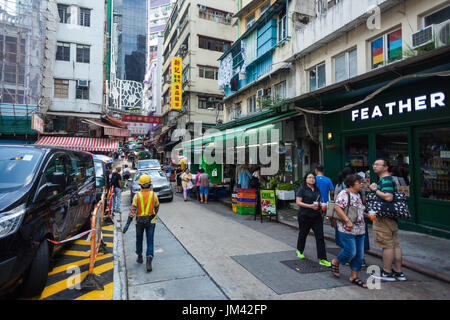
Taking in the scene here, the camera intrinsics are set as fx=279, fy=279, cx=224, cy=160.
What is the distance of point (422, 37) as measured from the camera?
7.60 meters

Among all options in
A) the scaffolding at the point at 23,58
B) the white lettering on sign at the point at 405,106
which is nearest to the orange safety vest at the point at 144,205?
the white lettering on sign at the point at 405,106

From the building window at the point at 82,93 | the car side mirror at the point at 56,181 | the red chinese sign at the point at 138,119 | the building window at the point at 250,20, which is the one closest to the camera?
the car side mirror at the point at 56,181

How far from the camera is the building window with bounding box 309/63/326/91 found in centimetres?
1191

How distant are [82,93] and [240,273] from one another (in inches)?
985

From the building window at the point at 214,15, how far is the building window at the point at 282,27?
17.0 m

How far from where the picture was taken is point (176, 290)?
4.27 m

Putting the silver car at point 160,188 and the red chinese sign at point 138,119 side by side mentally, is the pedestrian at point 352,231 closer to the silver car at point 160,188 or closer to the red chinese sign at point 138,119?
the silver car at point 160,188

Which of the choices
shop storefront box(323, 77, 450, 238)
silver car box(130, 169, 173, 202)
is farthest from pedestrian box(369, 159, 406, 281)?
silver car box(130, 169, 173, 202)

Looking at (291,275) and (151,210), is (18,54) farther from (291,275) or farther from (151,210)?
(291,275)

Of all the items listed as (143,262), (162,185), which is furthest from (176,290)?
(162,185)

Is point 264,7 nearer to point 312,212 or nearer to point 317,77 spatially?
point 317,77

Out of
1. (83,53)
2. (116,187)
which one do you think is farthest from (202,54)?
(116,187)

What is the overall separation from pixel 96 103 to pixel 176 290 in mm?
24439

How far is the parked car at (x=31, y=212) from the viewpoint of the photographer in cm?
347
